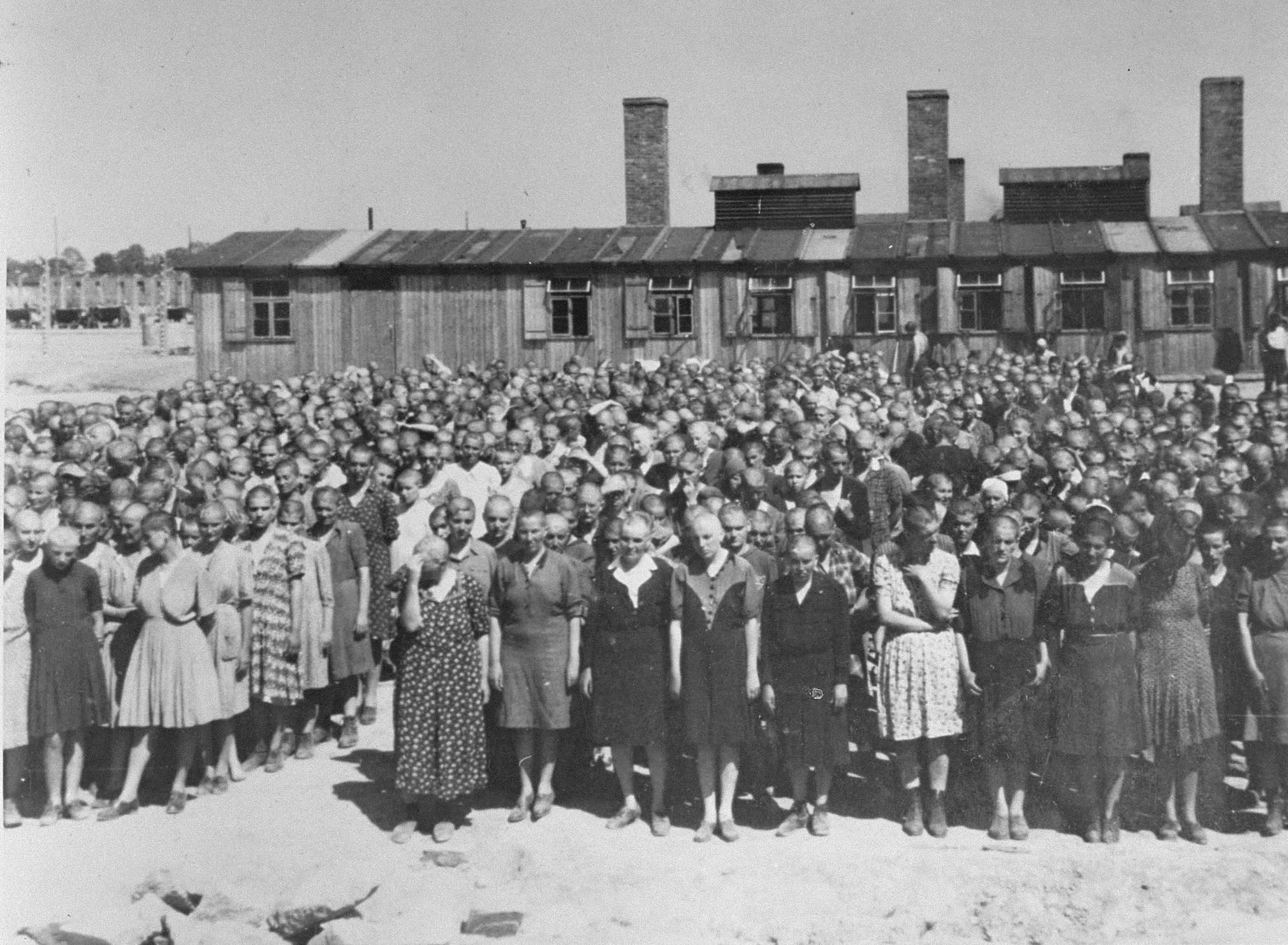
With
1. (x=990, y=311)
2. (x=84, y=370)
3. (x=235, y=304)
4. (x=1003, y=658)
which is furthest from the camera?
(x=84, y=370)

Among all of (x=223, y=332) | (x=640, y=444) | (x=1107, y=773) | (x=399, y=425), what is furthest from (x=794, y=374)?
(x=223, y=332)

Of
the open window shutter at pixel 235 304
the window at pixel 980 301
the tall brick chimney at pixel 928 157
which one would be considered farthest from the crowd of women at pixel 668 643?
the tall brick chimney at pixel 928 157

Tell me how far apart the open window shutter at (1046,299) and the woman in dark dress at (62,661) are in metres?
22.9

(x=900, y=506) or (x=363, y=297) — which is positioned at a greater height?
(x=363, y=297)

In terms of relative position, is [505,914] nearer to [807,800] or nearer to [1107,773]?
[807,800]

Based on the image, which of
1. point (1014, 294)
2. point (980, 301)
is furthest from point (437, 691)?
point (1014, 294)

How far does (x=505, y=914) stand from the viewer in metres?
6.60

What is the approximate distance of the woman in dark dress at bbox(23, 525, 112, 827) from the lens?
7.35m

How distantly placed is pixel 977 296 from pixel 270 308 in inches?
632

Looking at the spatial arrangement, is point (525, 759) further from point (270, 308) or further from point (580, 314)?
point (270, 308)

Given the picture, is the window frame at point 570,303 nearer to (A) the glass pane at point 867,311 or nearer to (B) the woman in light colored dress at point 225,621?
(A) the glass pane at point 867,311

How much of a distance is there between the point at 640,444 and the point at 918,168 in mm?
21830

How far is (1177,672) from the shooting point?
282 inches

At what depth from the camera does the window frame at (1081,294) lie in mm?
26891
